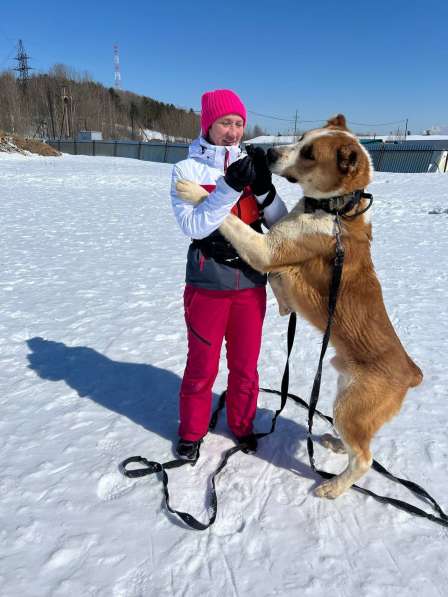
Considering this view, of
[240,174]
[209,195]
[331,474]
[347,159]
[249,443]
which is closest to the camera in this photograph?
[240,174]

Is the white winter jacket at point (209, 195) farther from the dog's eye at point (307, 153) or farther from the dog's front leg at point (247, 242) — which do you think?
the dog's eye at point (307, 153)

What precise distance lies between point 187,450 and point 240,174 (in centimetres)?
200

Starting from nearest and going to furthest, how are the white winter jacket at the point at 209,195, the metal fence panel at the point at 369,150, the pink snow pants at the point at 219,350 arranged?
the white winter jacket at the point at 209,195, the pink snow pants at the point at 219,350, the metal fence panel at the point at 369,150

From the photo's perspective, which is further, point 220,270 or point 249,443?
point 249,443

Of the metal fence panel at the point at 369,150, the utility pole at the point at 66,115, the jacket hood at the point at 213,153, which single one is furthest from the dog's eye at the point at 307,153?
the utility pole at the point at 66,115

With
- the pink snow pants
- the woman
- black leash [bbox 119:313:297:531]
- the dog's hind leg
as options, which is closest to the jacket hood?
the woman

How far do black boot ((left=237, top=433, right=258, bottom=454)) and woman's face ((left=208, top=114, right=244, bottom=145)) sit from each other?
216 centimetres

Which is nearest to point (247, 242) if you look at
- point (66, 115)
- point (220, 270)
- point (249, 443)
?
point (220, 270)

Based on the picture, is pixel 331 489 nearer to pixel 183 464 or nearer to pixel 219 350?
pixel 183 464

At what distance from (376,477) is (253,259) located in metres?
Answer: 1.78

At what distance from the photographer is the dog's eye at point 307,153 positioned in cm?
272

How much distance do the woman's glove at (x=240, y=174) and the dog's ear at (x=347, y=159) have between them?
0.62 metres

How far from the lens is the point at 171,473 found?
2.95 m

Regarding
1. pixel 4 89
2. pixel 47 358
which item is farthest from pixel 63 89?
pixel 47 358
